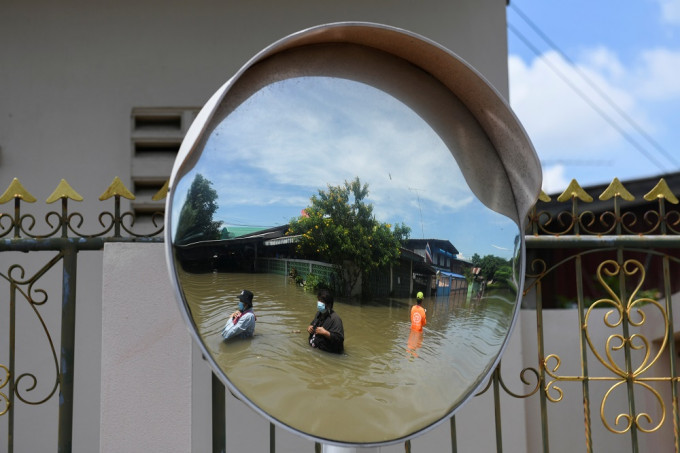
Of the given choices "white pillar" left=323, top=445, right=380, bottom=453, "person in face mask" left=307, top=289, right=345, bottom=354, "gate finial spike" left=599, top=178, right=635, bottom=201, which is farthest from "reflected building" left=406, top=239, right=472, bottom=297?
"gate finial spike" left=599, top=178, right=635, bottom=201

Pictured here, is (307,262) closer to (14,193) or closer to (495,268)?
(495,268)

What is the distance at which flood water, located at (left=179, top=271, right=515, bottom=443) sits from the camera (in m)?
1.98

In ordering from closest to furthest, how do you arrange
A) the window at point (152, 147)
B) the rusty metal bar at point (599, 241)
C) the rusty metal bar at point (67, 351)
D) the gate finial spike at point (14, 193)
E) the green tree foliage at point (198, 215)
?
the green tree foliage at point (198, 215)
the rusty metal bar at point (67, 351)
the gate finial spike at point (14, 193)
the rusty metal bar at point (599, 241)
the window at point (152, 147)

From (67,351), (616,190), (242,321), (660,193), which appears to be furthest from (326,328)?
(660,193)

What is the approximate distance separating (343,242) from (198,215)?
1.22ft

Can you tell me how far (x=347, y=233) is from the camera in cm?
209

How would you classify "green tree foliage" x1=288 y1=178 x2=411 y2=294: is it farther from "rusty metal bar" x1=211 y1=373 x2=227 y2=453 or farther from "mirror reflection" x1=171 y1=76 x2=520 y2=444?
"rusty metal bar" x1=211 y1=373 x2=227 y2=453

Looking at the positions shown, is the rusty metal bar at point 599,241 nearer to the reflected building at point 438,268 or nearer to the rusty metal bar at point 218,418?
the reflected building at point 438,268

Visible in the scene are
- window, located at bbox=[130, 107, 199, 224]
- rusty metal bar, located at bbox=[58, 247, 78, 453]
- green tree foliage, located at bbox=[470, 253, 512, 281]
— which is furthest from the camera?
→ window, located at bbox=[130, 107, 199, 224]

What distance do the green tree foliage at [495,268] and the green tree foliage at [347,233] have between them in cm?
27

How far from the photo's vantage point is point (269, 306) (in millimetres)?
2020

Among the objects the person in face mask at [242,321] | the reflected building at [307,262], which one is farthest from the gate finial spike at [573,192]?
the person in face mask at [242,321]

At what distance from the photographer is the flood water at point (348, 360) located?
6.50 ft

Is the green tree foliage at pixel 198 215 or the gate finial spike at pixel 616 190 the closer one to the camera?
the green tree foliage at pixel 198 215
